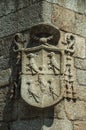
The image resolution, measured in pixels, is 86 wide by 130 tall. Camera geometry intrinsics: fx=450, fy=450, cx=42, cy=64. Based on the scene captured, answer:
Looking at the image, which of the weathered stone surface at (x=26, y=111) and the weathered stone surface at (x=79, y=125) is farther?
the weathered stone surface at (x=79, y=125)

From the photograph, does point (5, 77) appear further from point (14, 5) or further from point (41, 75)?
point (14, 5)

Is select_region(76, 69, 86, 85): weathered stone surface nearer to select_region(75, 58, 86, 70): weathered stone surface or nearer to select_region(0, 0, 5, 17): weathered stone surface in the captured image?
select_region(75, 58, 86, 70): weathered stone surface

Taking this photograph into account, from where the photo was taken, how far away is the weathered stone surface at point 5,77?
6.71 metres

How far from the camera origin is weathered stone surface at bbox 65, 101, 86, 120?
6305mm

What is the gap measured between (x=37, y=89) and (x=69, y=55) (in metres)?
0.74

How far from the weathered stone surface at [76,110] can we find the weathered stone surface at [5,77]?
101 centimetres

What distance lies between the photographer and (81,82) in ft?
21.6

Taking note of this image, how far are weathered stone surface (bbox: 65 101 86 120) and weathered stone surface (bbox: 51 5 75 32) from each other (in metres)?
1.09

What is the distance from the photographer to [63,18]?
6582 millimetres

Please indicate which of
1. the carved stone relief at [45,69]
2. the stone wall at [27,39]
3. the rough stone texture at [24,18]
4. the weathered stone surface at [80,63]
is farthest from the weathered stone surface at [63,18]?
the weathered stone surface at [80,63]

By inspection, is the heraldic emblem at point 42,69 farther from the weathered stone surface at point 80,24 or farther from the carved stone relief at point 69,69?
the weathered stone surface at point 80,24

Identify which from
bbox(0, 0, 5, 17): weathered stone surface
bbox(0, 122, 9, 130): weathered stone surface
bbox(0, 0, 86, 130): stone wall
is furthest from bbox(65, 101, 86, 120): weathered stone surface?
bbox(0, 0, 5, 17): weathered stone surface

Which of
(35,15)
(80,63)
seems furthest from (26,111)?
(35,15)

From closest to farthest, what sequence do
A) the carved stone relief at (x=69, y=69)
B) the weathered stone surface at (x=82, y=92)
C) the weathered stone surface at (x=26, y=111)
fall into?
1. the weathered stone surface at (x=26, y=111)
2. the carved stone relief at (x=69, y=69)
3. the weathered stone surface at (x=82, y=92)
